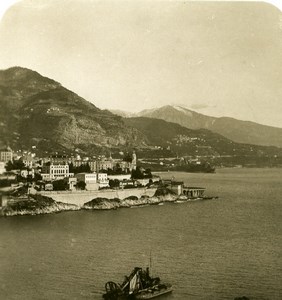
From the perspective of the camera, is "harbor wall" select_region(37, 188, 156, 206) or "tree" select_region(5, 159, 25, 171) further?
"harbor wall" select_region(37, 188, 156, 206)

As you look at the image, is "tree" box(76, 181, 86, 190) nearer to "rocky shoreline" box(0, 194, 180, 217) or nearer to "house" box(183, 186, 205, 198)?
"rocky shoreline" box(0, 194, 180, 217)

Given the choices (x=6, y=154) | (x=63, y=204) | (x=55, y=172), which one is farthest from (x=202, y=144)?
(x=55, y=172)

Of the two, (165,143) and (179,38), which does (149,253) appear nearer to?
(165,143)

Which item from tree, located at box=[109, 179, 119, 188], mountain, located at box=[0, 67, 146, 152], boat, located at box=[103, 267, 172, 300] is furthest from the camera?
tree, located at box=[109, 179, 119, 188]

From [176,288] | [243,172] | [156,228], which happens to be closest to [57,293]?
[176,288]

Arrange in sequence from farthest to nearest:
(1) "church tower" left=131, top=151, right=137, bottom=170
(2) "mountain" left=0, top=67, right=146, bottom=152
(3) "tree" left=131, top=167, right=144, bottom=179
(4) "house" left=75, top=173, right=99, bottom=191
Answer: (4) "house" left=75, top=173, right=99, bottom=191
(3) "tree" left=131, top=167, right=144, bottom=179
(1) "church tower" left=131, top=151, right=137, bottom=170
(2) "mountain" left=0, top=67, right=146, bottom=152

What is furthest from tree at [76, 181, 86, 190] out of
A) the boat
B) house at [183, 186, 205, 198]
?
the boat

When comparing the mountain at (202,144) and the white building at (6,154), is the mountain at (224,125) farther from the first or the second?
the white building at (6,154)
